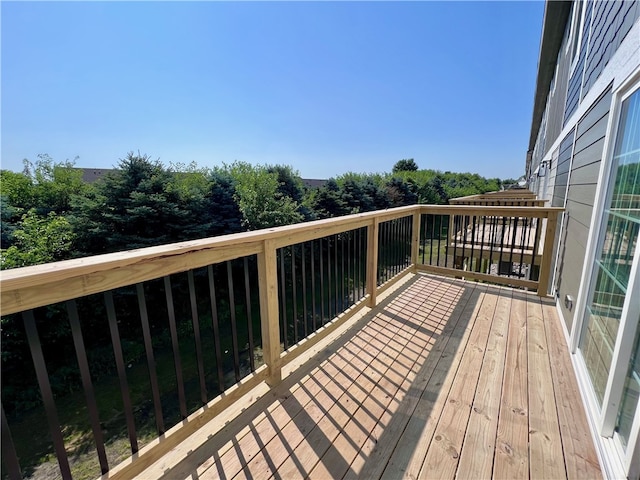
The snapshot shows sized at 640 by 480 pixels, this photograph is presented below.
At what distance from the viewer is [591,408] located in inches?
60.8

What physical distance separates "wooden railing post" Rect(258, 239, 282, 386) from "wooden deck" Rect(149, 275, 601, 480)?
0.15 metres

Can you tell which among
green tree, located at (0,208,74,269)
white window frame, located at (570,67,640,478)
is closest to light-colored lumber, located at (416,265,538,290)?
white window frame, located at (570,67,640,478)

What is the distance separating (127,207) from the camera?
5.21 meters

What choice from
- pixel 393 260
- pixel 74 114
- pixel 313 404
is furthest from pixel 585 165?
pixel 74 114

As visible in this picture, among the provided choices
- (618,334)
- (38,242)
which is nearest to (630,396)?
(618,334)

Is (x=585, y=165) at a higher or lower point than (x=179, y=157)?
→ lower

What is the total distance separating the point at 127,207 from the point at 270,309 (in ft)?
15.9

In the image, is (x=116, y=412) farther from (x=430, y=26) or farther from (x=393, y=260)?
(x=430, y=26)

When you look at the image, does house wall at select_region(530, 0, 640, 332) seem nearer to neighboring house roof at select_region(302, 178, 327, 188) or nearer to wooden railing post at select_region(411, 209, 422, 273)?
wooden railing post at select_region(411, 209, 422, 273)

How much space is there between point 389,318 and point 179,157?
677 centimetres

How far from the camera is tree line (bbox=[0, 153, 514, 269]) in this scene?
15.6 feet

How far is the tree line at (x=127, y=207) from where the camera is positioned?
4758 mm

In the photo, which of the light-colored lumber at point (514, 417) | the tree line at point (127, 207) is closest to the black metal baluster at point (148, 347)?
the light-colored lumber at point (514, 417)

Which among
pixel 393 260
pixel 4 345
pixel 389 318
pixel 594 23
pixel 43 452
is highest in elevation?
pixel 594 23
